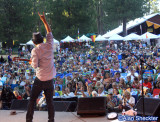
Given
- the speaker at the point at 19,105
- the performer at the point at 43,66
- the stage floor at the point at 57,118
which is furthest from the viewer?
the speaker at the point at 19,105

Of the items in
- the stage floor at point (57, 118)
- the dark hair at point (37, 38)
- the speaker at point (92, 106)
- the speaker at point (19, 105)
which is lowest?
the stage floor at point (57, 118)

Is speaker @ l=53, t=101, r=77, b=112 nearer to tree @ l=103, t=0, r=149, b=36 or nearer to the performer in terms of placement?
the performer

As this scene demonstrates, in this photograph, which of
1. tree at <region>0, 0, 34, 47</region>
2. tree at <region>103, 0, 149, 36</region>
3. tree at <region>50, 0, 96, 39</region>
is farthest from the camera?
tree at <region>103, 0, 149, 36</region>

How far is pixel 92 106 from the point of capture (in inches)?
188

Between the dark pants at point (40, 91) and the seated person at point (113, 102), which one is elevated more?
the dark pants at point (40, 91)

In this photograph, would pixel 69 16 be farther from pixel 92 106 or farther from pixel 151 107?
pixel 151 107

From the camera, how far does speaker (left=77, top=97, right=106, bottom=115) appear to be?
4.69 metres

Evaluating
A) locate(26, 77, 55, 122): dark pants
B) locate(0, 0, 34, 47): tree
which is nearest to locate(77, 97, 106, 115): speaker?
locate(26, 77, 55, 122): dark pants

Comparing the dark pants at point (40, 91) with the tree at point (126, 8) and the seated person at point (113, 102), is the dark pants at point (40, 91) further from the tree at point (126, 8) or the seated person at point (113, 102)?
the tree at point (126, 8)

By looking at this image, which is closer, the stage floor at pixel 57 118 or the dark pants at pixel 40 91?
the dark pants at pixel 40 91

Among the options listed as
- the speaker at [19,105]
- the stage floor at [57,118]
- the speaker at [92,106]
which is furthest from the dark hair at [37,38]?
the speaker at [19,105]

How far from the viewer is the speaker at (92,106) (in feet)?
15.4

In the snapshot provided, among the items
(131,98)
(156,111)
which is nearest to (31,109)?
(156,111)

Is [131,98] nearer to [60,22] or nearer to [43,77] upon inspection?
[43,77]
